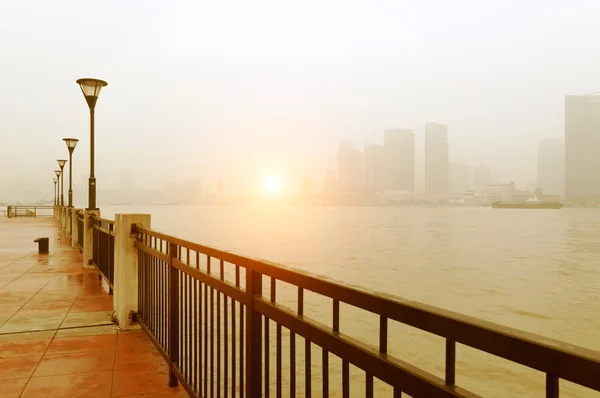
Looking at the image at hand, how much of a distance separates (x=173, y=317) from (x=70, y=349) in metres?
1.89

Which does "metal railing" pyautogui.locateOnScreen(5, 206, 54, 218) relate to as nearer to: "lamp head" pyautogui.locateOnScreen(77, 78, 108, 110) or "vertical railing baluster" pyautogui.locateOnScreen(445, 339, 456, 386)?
"lamp head" pyautogui.locateOnScreen(77, 78, 108, 110)

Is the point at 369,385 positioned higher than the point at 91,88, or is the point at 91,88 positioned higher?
the point at 91,88

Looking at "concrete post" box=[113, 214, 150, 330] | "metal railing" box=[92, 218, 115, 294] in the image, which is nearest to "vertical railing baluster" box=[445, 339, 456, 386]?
"concrete post" box=[113, 214, 150, 330]

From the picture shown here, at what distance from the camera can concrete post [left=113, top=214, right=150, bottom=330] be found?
6.19 m

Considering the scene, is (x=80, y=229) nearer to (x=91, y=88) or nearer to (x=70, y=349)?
(x=91, y=88)

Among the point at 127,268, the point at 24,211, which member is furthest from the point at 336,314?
the point at 24,211

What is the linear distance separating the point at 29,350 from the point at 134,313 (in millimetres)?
1256

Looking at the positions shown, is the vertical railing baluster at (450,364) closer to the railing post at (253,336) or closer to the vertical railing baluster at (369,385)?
the vertical railing baluster at (369,385)

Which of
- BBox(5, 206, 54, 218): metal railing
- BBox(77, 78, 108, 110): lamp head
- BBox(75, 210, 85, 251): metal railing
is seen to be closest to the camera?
BBox(77, 78, 108, 110): lamp head

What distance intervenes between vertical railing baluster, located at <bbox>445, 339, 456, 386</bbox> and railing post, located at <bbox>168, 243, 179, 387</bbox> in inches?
133

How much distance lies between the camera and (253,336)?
2771 mm

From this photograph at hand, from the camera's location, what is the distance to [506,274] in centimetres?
3338

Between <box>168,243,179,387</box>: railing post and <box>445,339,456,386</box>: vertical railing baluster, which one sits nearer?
<box>445,339,456,386</box>: vertical railing baluster

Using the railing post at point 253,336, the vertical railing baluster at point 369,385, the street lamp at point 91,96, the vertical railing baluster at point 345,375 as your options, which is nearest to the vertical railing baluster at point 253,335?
the railing post at point 253,336
